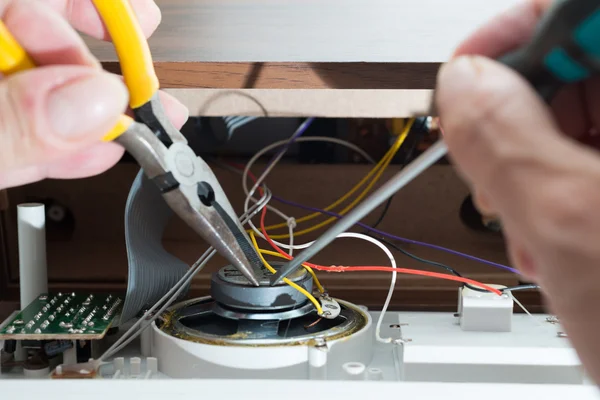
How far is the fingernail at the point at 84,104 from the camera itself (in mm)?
373

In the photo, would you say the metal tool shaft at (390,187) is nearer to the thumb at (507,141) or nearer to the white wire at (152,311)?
the thumb at (507,141)

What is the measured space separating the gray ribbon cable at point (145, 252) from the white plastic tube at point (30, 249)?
13cm

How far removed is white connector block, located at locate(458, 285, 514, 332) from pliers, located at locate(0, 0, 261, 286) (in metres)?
0.28

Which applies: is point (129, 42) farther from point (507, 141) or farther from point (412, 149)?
point (412, 149)

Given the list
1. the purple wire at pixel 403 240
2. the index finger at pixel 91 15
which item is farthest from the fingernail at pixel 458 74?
the purple wire at pixel 403 240

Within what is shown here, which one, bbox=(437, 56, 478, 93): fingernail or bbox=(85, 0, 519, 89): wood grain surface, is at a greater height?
bbox=(85, 0, 519, 89): wood grain surface

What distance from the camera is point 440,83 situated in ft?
0.96

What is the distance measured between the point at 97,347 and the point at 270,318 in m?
0.19

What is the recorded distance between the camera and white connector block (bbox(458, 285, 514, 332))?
67 centimetres

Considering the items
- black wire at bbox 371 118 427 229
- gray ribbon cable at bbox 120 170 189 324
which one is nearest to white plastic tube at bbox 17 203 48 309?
gray ribbon cable at bbox 120 170 189 324

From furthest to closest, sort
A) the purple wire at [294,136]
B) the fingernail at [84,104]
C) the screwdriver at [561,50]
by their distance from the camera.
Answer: the purple wire at [294,136]
the fingernail at [84,104]
the screwdriver at [561,50]

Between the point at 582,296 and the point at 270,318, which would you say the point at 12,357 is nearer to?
the point at 270,318

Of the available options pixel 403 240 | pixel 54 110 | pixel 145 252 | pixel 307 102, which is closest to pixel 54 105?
pixel 54 110

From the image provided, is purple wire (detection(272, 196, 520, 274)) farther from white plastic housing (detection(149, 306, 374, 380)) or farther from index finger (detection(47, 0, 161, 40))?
index finger (detection(47, 0, 161, 40))
